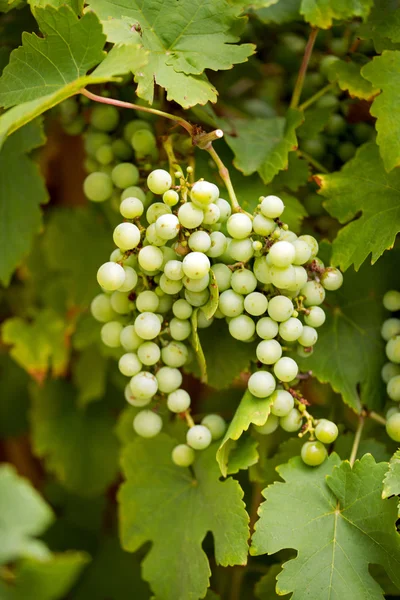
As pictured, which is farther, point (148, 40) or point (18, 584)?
point (148, 40)

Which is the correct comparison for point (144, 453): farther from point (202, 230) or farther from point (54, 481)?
point (54, 481)


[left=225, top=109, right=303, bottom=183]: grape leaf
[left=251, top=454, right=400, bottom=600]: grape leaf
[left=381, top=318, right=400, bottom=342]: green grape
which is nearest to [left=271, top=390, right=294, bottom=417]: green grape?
[left=251, top=454, right=400, bottom=600]: grape leaf

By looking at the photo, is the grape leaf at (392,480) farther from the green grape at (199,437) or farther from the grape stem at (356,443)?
the green grape at (199,437)

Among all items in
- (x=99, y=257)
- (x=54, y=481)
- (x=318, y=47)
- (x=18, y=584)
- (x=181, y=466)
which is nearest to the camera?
(x=18, y=584)

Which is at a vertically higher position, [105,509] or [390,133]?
[390,133]

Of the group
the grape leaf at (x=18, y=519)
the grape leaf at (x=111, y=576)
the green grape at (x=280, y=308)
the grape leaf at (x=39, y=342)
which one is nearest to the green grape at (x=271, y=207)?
the green grape at (x=280, y=308)

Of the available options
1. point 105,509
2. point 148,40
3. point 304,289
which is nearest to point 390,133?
point 304,289
